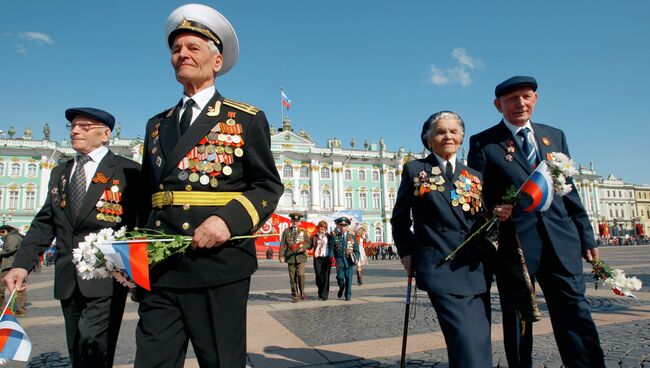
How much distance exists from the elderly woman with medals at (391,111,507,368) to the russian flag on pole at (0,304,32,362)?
7.40ft

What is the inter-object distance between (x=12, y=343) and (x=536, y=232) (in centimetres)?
324

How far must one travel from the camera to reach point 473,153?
11.1 ft

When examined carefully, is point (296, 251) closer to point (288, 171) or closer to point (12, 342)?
point (12, 342)

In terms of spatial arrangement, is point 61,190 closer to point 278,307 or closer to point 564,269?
point 564,269

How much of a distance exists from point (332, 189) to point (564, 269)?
4914cm

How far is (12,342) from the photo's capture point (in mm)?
2057

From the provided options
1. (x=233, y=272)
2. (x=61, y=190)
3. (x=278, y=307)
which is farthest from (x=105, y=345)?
(x=278, y=307)

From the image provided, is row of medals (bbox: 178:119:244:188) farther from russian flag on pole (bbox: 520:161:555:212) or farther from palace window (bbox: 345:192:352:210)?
palace window (bbox: 345:192:352:210)

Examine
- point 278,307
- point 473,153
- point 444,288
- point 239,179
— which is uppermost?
point 473,153

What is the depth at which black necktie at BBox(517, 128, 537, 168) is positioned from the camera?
125 inches

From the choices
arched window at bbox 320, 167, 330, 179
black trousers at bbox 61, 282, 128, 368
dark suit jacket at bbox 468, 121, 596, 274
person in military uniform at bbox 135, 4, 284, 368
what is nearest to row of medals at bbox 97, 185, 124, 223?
black trousers at bbox 61, 282, 128, 368

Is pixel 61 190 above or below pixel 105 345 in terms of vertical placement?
above

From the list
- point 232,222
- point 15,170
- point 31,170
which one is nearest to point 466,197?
point 232,222

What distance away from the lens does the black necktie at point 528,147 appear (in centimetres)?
318
